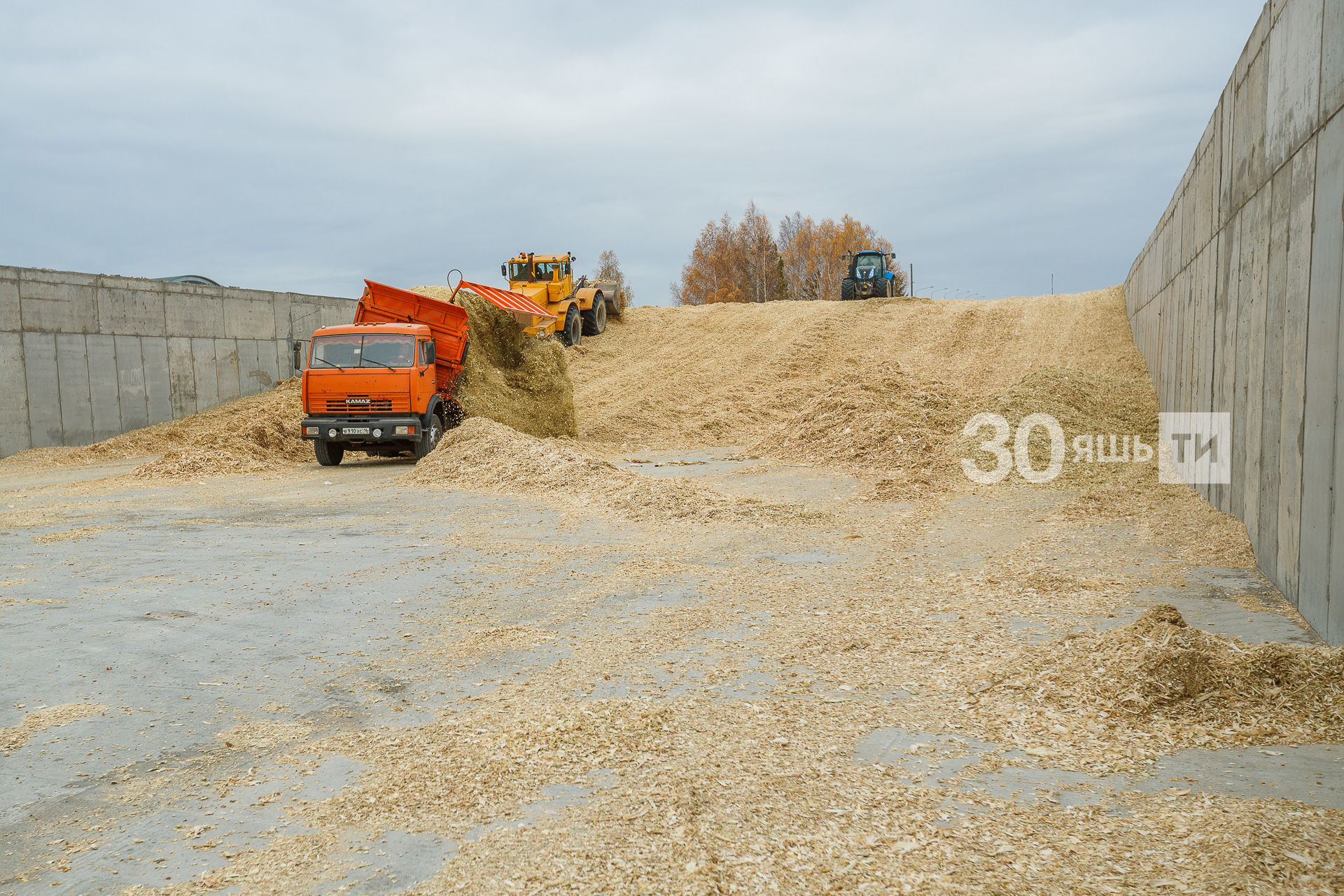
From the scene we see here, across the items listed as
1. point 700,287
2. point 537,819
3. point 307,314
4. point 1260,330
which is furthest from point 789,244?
point 537,819

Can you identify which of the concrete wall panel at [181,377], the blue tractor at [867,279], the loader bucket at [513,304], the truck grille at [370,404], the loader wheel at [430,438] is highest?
the blue tractor at [867,279]

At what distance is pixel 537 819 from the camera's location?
3670 mm

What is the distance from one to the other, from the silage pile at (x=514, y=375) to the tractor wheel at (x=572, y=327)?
30.8ft

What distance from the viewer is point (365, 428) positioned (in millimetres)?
16484

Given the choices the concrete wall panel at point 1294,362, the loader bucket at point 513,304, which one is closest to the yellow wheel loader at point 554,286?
the loader bucket at point 513,304

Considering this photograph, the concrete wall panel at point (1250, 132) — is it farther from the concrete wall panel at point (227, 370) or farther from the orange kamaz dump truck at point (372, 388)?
the concrete wall panel at point (227, 370)

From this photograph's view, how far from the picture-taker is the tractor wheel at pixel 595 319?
108 feet

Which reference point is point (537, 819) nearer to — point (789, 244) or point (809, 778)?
point (809, 778)

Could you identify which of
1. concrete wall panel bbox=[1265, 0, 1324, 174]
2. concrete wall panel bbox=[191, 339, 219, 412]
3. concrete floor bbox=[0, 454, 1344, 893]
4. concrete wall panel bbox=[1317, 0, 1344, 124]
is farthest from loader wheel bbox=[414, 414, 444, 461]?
concrete wall panel bbox=[1317, 0, 1344, 124]

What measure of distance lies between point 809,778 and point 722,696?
1126 mm

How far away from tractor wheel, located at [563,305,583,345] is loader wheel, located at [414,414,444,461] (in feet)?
41.0

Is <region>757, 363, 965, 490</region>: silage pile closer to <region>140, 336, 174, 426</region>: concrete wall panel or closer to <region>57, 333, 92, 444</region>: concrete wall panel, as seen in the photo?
<region>140, 336, 174, 426</region>: concrete wall panel

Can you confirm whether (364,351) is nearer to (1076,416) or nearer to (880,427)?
(880,427)

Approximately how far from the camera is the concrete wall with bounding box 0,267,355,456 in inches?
801
